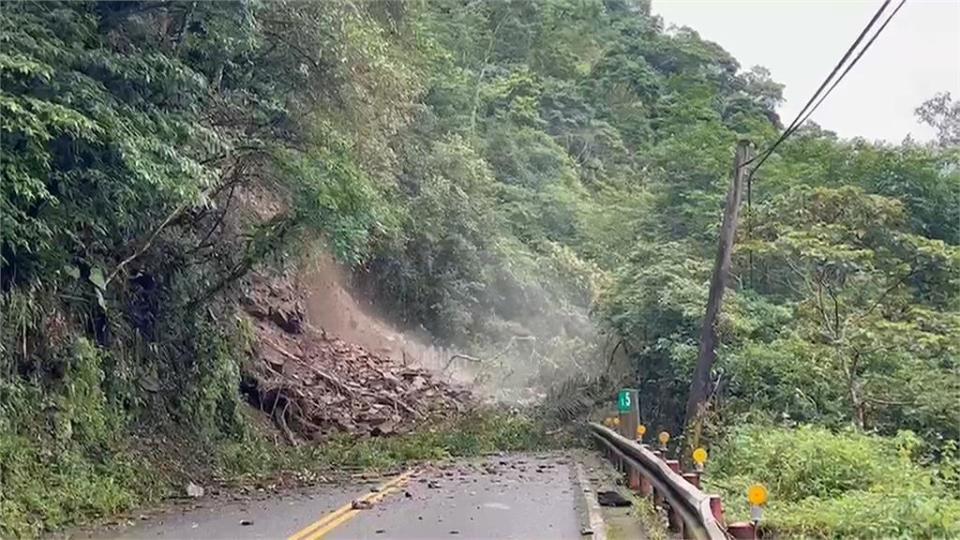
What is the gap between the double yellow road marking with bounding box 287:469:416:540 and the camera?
8789 millimetres

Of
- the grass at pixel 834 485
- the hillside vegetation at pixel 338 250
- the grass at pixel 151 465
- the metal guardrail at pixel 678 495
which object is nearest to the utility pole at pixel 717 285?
the hillside vegetation at pixel 338 250

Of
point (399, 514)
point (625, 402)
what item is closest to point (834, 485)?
point (399, 514)

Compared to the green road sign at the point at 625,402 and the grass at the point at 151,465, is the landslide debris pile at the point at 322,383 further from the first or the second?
the green road sign at the point at 625,402

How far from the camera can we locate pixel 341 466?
18000 millimetres

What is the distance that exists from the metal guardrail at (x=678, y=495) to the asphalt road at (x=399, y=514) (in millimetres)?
847

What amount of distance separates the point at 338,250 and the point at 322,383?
11.0m

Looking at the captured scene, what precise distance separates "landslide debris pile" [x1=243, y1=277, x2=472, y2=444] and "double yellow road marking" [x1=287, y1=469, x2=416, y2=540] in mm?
7657

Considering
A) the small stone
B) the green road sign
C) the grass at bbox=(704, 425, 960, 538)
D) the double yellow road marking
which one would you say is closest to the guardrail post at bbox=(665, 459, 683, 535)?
the grass at bbox=(704, 425, 960, 538)

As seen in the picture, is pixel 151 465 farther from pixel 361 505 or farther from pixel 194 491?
pixel 361 505

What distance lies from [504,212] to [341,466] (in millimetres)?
22589

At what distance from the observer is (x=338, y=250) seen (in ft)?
46.0

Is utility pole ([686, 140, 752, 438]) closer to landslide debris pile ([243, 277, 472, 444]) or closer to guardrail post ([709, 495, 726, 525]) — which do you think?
landslide debris pile ([243, 277, 472, 444])

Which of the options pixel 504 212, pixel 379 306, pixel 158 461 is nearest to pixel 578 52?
pixel 504 212

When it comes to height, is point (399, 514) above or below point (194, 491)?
above
